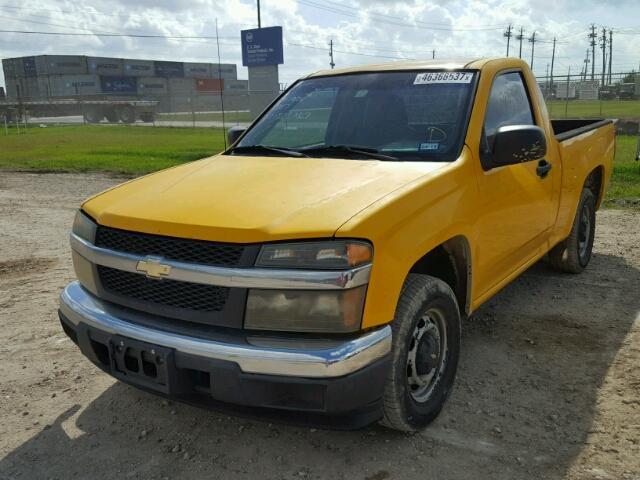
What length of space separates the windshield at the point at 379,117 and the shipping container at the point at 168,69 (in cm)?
8279

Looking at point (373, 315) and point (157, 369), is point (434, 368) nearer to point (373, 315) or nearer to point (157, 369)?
point (373, 315)

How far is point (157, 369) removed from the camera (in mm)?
2510

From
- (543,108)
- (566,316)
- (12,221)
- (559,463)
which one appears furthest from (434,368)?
(12,221)

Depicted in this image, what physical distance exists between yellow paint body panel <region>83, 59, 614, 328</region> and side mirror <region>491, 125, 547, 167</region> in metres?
0.10

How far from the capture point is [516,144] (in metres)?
3.26

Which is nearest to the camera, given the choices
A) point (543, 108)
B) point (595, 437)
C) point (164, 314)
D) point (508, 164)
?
point (164, 314)

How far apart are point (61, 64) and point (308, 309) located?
78.5 m

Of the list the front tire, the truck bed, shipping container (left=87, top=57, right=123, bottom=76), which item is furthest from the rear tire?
shipping container (left=87, top=57, right=123, bottom=76)

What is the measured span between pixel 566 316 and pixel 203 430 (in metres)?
2.90

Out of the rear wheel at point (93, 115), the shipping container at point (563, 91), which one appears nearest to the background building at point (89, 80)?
the rear wheel at point (93, 115)

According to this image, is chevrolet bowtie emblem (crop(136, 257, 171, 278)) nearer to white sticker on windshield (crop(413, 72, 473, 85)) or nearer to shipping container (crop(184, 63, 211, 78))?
white sticker on windshield (crop(413, 72, 473, 85))

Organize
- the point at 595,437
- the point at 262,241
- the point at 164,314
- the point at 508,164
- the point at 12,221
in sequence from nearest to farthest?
1. the point at 262,241
2. the point at 164,314
3. the point at 595,437
4. the point at 508,164
5. the point at 12,221

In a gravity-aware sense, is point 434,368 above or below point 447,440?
above

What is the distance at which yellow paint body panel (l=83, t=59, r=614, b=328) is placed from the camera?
8.05ft
